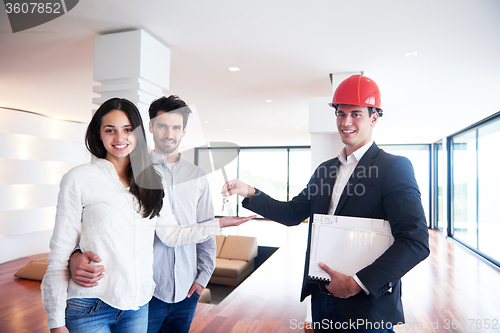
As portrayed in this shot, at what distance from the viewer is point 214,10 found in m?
2.34

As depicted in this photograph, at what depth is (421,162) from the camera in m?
10.6

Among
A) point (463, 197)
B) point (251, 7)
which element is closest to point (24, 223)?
point (251, 7)

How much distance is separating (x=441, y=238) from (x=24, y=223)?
9791mm

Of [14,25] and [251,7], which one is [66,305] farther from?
[14,25]

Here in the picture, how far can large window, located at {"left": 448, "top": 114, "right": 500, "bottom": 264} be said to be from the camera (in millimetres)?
5492

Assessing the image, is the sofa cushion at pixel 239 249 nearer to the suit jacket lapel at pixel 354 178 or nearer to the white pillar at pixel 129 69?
the white pillar at pixel 129 69

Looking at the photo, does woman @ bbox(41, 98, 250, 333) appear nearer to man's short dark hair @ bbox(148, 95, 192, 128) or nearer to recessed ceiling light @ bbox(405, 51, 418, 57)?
man's short dark hair @ bbox(148, 95, 192, 128)

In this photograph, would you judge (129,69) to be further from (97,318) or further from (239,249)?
(239,249)

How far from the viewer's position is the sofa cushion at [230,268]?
5949mm

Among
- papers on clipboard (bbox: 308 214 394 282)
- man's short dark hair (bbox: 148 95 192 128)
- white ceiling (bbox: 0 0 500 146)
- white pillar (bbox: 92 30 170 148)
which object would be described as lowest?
papers on clipboard (bbox: 308 214 394 282)

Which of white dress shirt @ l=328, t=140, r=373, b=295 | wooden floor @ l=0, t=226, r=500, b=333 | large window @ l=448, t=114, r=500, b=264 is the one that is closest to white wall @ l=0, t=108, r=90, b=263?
wooden floor @ l=0, t=226, r=500, b=333

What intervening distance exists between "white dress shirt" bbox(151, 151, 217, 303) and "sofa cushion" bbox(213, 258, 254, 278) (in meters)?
4.41

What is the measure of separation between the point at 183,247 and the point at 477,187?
6.69m

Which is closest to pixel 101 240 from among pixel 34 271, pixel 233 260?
pixel 34 271
